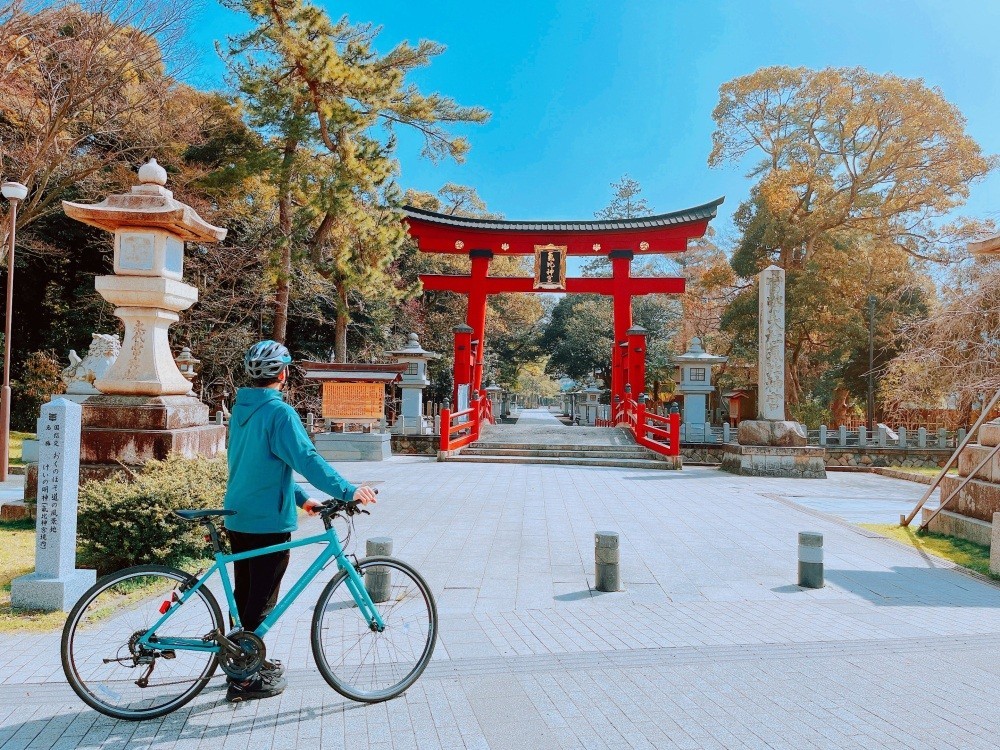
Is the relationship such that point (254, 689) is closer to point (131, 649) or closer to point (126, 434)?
point (131, 649)

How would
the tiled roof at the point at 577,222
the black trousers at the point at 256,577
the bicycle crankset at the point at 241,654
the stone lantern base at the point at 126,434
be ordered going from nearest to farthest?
the bicycle crankset at the point at 241,654 < the black trousers at the point at 256,577 < the stone lantern base at the point at 126,434 < the tiled roof at the point at 577,222

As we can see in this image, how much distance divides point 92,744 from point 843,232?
26.8 m

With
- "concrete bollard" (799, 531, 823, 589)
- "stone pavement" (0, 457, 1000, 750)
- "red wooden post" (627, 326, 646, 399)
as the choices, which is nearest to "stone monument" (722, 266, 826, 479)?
"red wooden post" (627, 326, 646, 399)

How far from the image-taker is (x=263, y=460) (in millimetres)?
3172

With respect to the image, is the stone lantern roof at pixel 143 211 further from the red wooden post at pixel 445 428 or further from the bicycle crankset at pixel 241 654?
the red wooden post at pixel 445 428

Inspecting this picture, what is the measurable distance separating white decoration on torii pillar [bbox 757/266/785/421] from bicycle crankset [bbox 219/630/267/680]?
13755mm

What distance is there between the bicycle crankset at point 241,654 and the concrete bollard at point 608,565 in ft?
9.91

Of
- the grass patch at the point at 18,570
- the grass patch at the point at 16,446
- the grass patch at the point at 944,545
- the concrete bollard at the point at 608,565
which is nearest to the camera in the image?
the grass patch at the point at 18,570

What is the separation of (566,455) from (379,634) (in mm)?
13454

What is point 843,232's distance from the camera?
79.4 feet

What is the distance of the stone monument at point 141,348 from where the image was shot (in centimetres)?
695

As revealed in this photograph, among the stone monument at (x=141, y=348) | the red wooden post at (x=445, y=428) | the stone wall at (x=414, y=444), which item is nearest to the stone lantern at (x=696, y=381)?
the stone wall at (x=414, y=444)

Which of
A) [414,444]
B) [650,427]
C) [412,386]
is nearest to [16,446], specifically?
[414,444]

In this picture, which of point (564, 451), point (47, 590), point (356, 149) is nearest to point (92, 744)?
point (47, 590)
